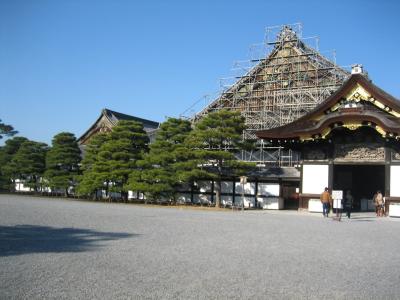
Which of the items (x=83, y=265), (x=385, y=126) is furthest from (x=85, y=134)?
(x=83, y=265)

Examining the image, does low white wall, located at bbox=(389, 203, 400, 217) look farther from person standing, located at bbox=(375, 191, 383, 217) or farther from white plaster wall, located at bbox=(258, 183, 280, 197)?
white plaster wall, located at bbox=(258, 183, 280, 197)

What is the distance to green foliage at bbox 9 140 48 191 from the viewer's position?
37.8m

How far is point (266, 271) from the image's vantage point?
292 inches

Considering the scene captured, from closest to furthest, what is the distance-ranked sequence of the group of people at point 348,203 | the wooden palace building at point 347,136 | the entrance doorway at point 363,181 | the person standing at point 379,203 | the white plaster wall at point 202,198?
the group of people at point 348,203 → the person standing at point 379,203 → the wooden palace building at point 347,136 → the entrance doorway at point 363,181 → the white plaster wall at point 202,198

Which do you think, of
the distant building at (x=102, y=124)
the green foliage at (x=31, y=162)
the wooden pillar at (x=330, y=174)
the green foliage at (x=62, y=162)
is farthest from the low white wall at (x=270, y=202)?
the green foliage at (x=31, y=162)

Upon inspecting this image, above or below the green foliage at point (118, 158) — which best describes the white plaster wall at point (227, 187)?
below

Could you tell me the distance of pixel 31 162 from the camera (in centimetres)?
3781

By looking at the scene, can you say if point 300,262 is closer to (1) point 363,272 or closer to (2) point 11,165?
(1) point 363,272

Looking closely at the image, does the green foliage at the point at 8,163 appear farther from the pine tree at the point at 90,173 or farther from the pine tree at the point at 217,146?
the pine tree at the point at 217,146

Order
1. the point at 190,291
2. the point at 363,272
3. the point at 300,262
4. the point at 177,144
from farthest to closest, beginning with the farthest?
1. the point at 177,144
2. the point at 300,262
3. the point at 363,272
4. the point at 190,291

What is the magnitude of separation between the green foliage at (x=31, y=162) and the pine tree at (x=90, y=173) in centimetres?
590

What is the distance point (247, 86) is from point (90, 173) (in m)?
20.5

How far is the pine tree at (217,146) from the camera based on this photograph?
26.3 meters

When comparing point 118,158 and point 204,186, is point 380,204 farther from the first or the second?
point 118,158
